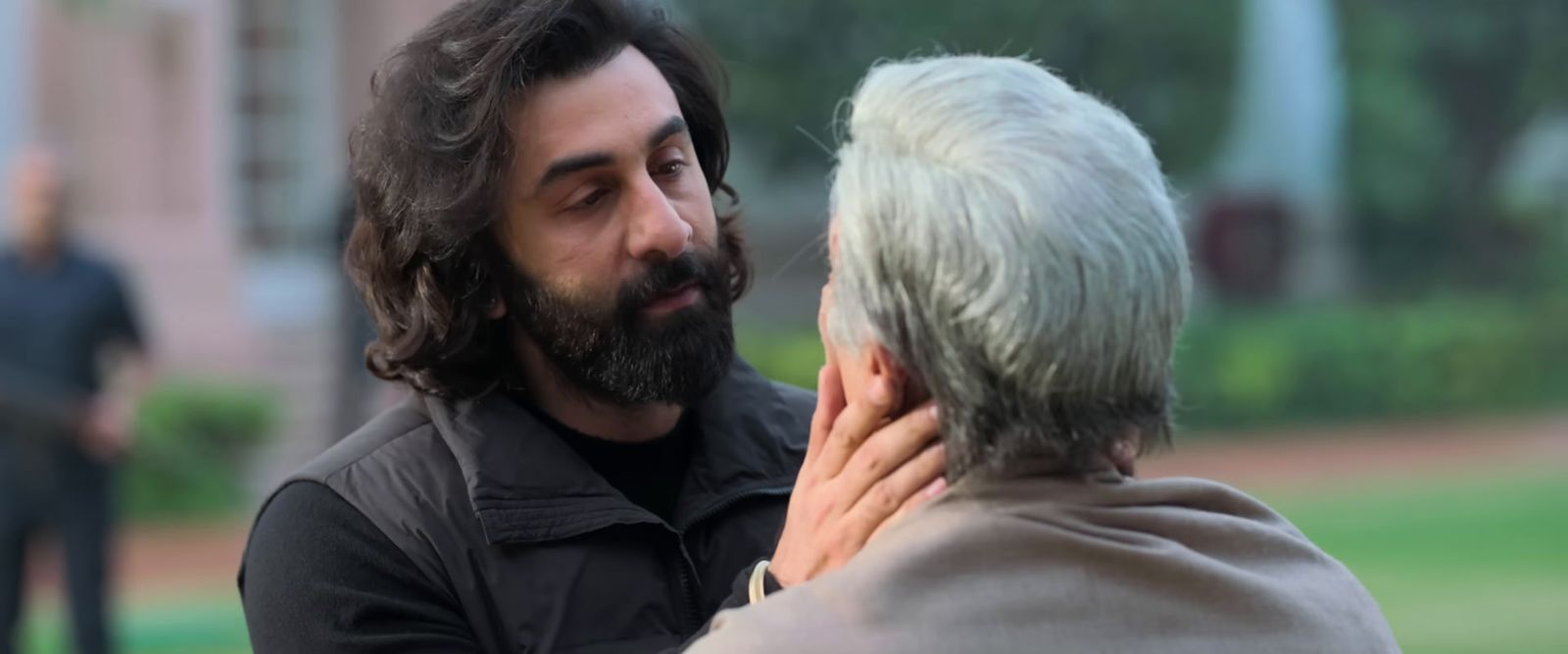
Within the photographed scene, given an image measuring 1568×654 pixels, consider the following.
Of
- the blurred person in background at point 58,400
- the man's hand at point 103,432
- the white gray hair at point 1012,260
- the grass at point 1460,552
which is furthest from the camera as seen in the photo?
the grass at point 1460,552

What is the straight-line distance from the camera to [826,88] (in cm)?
1859

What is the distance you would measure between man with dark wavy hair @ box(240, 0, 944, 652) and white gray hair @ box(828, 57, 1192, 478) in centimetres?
57

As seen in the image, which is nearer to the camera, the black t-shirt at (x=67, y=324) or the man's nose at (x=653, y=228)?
the man's nose at (x=653, y=228)

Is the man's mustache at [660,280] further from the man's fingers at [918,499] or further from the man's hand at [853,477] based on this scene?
the man's fingers at [918,499]

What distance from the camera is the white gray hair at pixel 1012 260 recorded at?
1.93m

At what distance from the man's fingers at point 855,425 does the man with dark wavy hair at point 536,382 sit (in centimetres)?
33

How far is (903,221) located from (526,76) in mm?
915

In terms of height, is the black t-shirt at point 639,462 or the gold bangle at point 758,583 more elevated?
the black t-shirt at point 639,462

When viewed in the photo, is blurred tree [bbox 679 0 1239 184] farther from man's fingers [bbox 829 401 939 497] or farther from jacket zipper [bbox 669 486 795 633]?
man's fingers [bbox 829 401 939 497]

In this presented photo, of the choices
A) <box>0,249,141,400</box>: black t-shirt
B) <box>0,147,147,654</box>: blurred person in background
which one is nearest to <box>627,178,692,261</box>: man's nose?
<box>0,147,147,654</box>: blurred person in background

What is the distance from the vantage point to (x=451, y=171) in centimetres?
273

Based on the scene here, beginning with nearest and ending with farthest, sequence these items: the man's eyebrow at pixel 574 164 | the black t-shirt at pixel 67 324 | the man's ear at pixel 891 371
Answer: the man's ear at pixel 891 371, the man's eyebrow at pixel 574 164, the black t-shirt at pixel 67 324

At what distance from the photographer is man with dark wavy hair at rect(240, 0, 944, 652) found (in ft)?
8.17

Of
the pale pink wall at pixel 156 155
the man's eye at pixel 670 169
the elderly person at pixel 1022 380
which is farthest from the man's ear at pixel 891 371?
the pale pink wall at pixel 156 155
